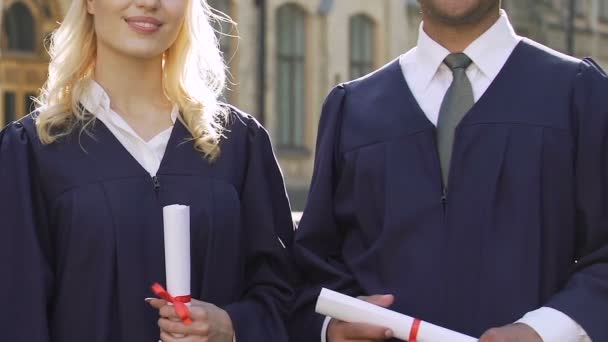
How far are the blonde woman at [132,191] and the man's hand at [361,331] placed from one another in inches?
10.5

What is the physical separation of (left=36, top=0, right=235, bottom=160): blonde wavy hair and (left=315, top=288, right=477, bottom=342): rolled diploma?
0.69m

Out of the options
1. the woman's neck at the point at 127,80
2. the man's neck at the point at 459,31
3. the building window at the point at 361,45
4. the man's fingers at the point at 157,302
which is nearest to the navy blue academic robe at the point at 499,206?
the man's neck at the point at 459,31

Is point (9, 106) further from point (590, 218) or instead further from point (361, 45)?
point (590, 218)

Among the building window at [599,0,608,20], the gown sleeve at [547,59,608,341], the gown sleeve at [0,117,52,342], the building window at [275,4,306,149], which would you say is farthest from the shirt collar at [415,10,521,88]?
the building window at [599,0,608,20]

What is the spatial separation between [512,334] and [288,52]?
61.5 feet

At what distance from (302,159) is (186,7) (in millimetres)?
18034

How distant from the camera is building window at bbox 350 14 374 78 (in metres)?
23.0

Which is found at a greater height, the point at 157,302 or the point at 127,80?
the point at 127,80

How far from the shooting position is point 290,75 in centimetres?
2156

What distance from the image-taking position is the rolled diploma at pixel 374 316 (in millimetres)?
2900

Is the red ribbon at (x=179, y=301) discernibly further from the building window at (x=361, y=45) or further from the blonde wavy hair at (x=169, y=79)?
the building window at (x=361, y=45)

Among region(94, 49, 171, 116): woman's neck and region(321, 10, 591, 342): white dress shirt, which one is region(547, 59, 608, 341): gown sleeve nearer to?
region(321, 10, 591, 342): white dress shirt

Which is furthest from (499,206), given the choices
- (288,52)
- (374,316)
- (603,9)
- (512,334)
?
(603,9)

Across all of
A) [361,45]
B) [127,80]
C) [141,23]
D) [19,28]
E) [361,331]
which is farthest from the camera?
[361,45]
